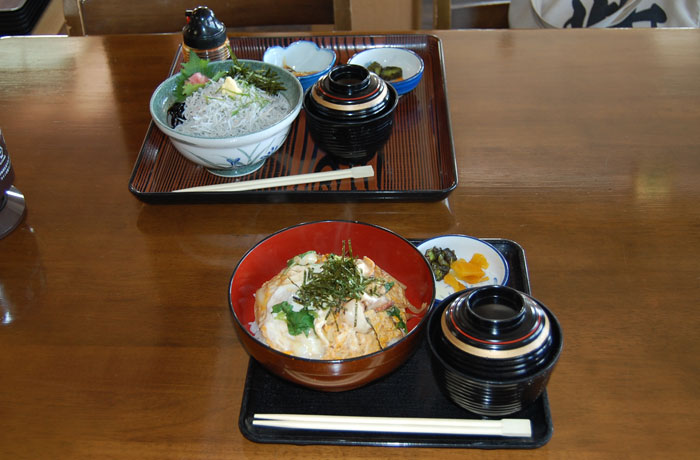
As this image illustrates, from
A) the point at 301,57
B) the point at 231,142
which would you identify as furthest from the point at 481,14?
the point at 231,142

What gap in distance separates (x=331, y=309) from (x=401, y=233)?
1.18ft

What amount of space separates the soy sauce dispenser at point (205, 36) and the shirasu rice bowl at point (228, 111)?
0.77 ft

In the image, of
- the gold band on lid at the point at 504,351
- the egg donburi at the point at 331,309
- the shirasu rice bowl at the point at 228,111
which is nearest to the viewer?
the gold band on lid at the point at 504,351

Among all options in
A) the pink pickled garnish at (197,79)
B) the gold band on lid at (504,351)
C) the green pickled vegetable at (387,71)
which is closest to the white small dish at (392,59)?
the green pickled vegetable at (387,71)

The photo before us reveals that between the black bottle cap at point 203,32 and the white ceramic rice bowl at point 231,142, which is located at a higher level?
the black bottle cap at point 203,32

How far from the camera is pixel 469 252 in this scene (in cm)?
118

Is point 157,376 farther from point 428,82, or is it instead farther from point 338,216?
point 428,82

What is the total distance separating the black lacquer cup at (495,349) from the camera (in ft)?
2.65

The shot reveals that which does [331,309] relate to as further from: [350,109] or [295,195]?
[350,109]

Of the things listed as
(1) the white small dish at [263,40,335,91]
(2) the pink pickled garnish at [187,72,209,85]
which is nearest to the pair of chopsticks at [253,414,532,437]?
(2) the pink pickled garnish at [187,72,209,85]

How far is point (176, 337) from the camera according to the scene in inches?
42.2

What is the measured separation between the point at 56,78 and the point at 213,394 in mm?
1240

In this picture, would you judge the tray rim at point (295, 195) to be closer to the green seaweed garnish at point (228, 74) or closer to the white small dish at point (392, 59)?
the green seaweed garnish at point (228, 74)

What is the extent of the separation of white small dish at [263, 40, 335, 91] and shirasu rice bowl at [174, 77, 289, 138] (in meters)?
0.38
